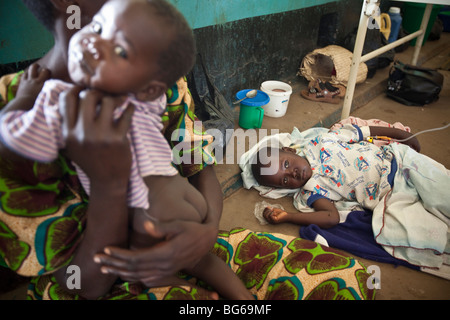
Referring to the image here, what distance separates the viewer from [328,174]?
7.63 feet

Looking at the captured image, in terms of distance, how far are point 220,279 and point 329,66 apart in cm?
360

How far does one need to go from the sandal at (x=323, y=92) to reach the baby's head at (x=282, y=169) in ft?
5.38

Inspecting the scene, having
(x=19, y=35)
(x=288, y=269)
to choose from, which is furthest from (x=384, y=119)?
(x=19, y=35)

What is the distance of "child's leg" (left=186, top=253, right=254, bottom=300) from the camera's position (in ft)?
3.72

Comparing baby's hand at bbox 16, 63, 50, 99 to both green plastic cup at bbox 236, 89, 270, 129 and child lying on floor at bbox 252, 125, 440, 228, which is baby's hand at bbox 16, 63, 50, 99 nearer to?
child lying on floor at bbox 252, 125, 440, 228

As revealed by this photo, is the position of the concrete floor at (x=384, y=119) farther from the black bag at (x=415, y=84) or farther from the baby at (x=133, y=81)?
the baby at (x=133, y=81)

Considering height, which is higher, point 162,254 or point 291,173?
point 162,254

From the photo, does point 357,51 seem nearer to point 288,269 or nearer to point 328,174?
point 328,174

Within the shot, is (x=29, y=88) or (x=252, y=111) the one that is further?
(x=252, y=111)

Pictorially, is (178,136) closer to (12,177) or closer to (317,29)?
(12,177)

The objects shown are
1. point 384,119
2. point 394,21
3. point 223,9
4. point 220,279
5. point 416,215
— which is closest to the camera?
point 220,279

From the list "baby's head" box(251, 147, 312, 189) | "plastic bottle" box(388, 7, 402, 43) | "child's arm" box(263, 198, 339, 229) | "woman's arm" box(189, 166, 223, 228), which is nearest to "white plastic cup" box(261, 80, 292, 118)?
"baby's head" box(251, 147, 312, 189)

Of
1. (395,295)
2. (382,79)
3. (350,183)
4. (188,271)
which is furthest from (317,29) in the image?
(188,271)

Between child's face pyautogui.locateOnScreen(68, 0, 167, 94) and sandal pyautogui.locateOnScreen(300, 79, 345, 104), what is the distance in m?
3.27
